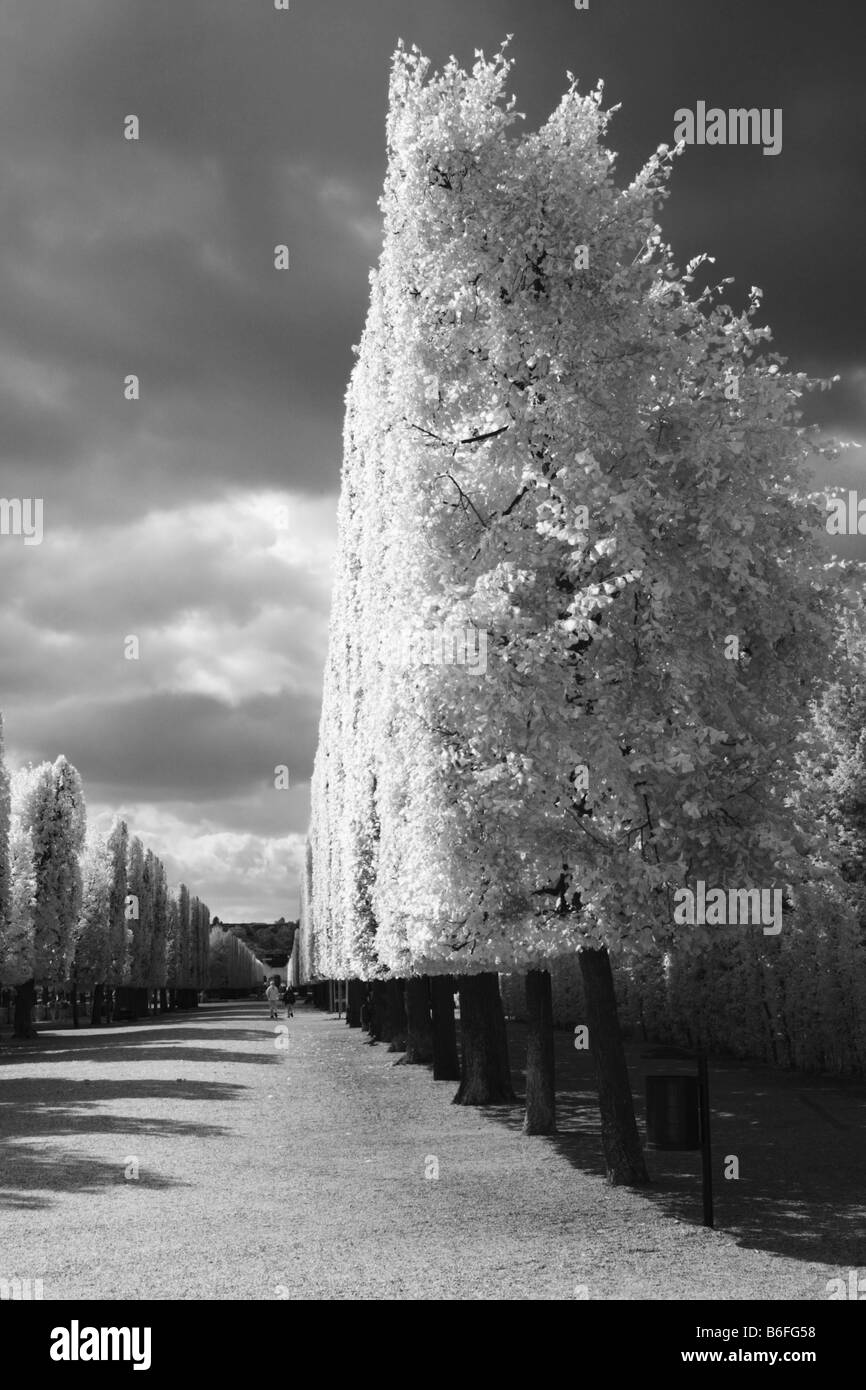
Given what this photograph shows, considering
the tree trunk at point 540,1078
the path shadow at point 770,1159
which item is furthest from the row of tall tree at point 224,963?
the tree trunk at point 540,1078

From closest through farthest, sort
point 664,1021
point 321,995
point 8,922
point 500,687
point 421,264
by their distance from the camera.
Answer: point 500,687 < point 421,264 < point 664,1021 < point 8,922 < point 321,995

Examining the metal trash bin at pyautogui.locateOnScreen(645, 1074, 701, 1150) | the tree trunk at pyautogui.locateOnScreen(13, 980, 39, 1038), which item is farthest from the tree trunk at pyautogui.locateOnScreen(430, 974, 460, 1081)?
the tree trunk at pyautogui.locateOnScreen(13, 980, 39, 1038)

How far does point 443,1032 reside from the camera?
27.8 m

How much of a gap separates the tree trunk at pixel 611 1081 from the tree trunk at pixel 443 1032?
1310 centimetres

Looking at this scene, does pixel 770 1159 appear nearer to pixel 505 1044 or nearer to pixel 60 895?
pixel 505 1044

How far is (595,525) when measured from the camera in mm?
12758

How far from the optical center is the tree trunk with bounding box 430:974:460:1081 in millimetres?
27109

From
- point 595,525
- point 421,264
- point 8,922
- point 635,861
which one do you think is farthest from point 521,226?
point 8,922

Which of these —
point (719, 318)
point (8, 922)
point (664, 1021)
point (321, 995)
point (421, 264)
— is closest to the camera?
point (719, 318)

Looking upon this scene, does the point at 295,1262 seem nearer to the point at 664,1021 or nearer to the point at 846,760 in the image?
the point at 664,1021

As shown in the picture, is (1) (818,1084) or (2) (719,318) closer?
(2) (719,318)

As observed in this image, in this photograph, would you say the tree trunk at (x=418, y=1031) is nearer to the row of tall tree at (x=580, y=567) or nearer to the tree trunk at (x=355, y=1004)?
the row of tall tree at (x=580, y=567)

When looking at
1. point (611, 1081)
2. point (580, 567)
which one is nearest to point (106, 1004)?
point (611, 1081)

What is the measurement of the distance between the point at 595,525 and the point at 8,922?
123 feet
